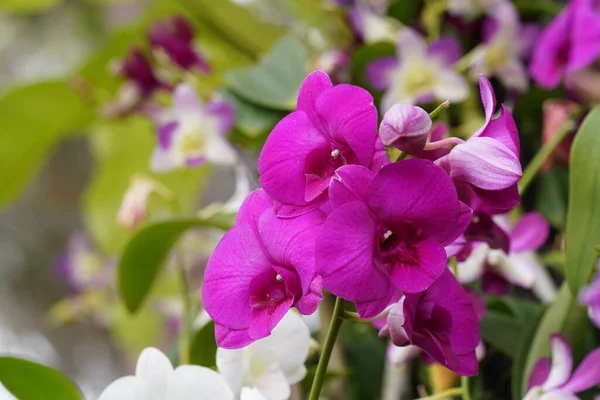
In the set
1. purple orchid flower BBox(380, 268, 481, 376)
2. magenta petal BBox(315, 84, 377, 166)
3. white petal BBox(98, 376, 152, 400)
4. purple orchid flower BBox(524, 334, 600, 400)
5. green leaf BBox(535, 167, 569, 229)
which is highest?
magenta petal BBox(315, 84, 377, 166)

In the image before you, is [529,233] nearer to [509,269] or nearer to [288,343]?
[509,269]

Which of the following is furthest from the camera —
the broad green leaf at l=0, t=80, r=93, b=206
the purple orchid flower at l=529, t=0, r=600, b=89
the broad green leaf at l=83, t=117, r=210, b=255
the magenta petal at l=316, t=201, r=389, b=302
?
the broad green leaf at l=83, t=117, r=210, b=255

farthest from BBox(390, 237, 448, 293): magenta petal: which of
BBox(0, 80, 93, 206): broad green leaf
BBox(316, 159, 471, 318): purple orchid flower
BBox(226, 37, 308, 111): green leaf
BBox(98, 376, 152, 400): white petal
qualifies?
BBox(0, 80, 93, 206): broad green leaf

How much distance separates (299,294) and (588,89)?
1.23 feet

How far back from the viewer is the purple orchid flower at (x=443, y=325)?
22 centimetres

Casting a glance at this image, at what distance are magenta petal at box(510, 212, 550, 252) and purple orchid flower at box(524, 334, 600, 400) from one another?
6 centimetres

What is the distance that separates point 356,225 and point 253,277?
5cm

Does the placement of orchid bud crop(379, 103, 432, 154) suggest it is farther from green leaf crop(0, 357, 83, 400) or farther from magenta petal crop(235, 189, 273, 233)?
green leaf crop(0, 357, 83, 400)

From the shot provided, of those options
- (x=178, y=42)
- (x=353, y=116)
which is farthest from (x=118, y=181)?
(x=353, y=116)

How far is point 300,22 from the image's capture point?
2.11 feet

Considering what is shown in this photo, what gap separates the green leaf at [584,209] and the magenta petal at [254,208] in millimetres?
141

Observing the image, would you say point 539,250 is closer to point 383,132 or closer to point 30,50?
point 383,132

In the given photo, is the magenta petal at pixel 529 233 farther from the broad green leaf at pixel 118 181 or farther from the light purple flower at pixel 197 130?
the broad green leaf at pixel 118 181

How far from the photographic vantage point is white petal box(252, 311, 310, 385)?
0.27m
